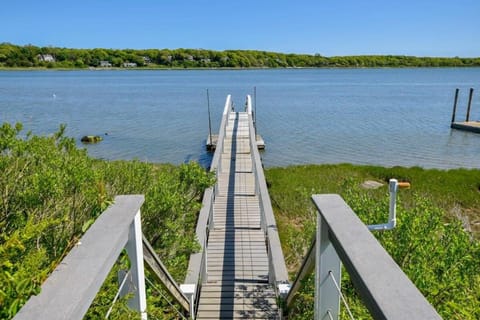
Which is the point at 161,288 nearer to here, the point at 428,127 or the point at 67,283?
the point at 67,283

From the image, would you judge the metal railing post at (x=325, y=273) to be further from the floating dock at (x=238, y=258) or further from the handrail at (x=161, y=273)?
the floating dock at (x=238, y=258)

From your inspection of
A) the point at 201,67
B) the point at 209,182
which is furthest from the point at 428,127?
the point at 201,67

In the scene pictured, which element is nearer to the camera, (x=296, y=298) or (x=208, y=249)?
(x=296, y=298)

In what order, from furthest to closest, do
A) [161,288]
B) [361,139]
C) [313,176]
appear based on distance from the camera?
[361,139], [313,176], [161,288]

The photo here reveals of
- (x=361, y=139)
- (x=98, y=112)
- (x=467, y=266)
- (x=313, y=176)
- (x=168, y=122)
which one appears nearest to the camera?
(x=467, y=266)

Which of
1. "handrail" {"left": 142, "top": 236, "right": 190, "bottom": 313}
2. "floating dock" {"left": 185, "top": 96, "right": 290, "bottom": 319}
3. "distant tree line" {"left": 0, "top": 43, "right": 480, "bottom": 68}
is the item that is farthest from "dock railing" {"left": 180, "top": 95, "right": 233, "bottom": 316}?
"distant tree line" {"left": 0, "top": 43, "right": 480, "bottom": 68}

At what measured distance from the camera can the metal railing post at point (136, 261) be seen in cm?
179

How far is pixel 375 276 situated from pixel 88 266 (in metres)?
0.80

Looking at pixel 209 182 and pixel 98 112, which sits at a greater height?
pixel 209 182

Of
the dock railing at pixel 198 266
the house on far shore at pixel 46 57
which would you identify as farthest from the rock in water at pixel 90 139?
the house on far shore at pixel 46 57

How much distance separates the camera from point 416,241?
8.64 feet

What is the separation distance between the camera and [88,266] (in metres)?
1.19

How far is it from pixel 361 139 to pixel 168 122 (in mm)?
13805

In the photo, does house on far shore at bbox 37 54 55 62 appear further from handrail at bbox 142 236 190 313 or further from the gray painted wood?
the gray painted wood
